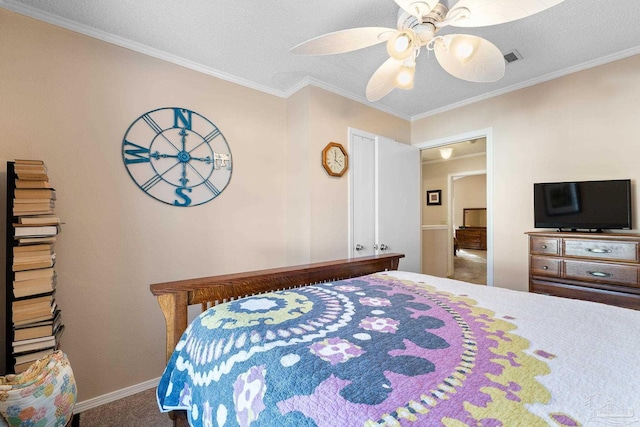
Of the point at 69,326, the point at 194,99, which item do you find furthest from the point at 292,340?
the point at 194,99

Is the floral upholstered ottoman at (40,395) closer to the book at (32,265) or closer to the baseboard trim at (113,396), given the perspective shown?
the book at (32,265)

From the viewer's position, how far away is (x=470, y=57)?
57.4 inches

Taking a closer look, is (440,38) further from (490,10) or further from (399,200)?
(399,200)

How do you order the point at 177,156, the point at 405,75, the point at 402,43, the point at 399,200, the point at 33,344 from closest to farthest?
the point at 402,43 < the point at 33,344 < the point at 405,75 < the point at 177,156 < the point at 399,200

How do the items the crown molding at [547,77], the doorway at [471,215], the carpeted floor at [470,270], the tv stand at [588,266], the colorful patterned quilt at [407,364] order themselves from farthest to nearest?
the doorway at [471,215] → the carpeted floor at [470,270] → the crown molding at [547,77] → the tv stand at [588,266] → the colorful patterned quilt at [407,364]

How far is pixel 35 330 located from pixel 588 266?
3533mm

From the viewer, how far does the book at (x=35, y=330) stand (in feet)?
4.59

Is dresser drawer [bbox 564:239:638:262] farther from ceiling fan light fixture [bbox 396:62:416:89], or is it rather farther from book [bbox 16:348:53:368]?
book [bbox 16:348:53:368]

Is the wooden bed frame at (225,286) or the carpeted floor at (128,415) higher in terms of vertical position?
the wooden bed frame at (225,286)

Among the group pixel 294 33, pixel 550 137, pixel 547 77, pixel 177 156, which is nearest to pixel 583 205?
pixel 550 137

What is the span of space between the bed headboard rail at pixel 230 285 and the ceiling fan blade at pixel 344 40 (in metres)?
1.22

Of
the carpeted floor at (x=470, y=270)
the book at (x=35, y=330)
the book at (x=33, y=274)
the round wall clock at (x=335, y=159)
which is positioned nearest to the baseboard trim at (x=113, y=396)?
the book at (x=35, y=330)

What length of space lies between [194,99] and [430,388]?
2.56 meters

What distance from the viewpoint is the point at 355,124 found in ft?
9.91
